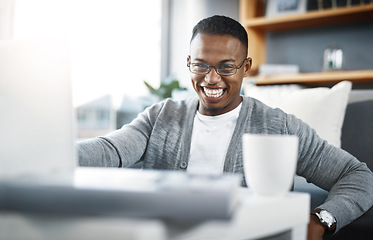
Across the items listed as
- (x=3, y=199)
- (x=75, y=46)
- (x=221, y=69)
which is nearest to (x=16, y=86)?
(x=3, y=199)

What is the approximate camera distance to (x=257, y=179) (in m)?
0.69

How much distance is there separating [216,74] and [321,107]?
2.10ft

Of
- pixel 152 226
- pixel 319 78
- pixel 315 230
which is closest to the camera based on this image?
pixel 152 226

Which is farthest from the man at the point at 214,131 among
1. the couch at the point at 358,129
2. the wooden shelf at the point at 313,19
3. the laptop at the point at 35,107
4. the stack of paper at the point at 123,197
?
the wooden shelf at the point at 313,19

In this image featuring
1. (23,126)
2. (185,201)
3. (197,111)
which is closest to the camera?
(185,201)

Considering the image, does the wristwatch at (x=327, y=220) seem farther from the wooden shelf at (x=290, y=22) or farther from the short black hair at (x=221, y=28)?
the wooden shelf at (x=290, y=22)

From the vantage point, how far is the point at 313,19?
10.7ft

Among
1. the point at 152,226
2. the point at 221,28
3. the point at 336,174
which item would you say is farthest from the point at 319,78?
the point at 152,226

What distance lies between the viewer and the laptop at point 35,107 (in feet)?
2.16

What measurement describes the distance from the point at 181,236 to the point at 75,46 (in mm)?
3043

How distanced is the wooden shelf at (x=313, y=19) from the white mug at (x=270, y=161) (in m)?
2.66

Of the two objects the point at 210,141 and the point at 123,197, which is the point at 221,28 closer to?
the point at 210,141

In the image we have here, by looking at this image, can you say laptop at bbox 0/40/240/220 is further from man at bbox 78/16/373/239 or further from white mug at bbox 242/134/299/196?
man at bbox 78/16/373/239

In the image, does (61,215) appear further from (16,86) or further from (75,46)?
(75,46)
